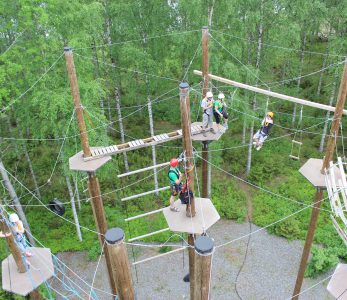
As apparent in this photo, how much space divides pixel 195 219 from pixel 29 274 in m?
3.52

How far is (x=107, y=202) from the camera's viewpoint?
1534cm

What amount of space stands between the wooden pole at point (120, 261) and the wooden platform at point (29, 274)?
10.7ft

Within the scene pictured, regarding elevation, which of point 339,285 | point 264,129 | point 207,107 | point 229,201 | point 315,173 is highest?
point 207,107

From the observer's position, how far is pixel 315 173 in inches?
334

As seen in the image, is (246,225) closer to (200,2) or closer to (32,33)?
(200,2)

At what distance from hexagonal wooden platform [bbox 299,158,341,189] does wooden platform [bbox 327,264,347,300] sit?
6.91 feet

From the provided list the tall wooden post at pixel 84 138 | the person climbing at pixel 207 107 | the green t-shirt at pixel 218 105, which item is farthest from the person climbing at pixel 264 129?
the tall wooden post at pixel 84 138

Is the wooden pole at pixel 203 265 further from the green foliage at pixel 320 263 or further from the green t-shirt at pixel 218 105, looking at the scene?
the green foliage at pixel 320 263

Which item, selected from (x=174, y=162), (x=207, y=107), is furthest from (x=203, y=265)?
(x=207, y=107)

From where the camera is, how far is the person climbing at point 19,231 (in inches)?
296

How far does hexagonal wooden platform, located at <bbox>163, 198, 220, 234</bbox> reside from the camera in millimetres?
7414

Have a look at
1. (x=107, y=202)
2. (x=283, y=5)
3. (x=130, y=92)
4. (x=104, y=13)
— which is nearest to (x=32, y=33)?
(x=104, y=13)

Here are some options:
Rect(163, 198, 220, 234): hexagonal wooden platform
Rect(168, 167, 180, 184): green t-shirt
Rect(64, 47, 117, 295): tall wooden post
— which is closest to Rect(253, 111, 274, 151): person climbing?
Rect(163, 198, 220, 234): hexagonal wooden platform

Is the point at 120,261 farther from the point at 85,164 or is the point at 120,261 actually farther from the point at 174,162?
the point at 85,164
